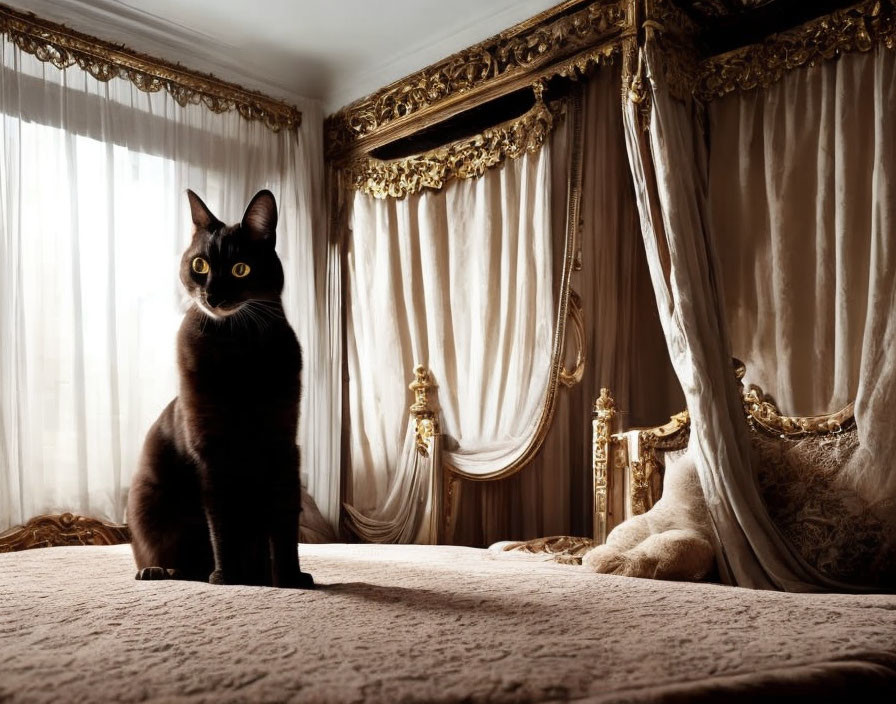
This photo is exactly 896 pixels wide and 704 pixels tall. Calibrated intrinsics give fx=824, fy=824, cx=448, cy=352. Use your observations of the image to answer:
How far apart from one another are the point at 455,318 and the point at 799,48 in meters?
1.65

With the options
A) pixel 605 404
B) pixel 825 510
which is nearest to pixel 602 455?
pixel 605 404

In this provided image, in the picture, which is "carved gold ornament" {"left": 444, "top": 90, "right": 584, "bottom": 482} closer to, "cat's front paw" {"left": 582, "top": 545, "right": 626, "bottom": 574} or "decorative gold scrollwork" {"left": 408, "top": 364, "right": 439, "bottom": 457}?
"decorative gold scrollwork" {"left": 408, "top": 364, "right": 439, "bottom": 457}

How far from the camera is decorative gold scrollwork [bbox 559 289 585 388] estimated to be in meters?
3.18

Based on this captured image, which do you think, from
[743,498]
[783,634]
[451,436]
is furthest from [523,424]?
[783,634]

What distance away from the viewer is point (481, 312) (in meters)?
3.44

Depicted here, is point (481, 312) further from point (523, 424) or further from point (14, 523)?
point (14, 523)

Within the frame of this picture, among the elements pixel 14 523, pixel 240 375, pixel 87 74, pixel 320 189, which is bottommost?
pixel 14 523

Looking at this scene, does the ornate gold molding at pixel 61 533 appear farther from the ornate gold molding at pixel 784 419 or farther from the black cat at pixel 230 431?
the ornate gold molding at pixel 784 419

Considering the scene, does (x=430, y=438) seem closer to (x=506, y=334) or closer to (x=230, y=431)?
(x=506, y=334)

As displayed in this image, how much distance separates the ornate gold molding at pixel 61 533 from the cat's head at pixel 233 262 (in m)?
1.77

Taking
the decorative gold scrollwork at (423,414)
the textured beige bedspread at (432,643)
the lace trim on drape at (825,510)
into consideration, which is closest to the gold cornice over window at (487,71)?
the decorative gold scrollwork at (423,414)

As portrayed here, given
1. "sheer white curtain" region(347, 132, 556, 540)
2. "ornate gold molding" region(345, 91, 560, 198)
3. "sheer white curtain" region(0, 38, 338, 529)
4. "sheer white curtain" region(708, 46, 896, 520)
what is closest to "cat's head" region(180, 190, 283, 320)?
"sheer white curtain" region(708, 46, 896, 520)

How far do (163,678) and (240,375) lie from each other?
27.2 inches

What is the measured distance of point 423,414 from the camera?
3.54 metres
